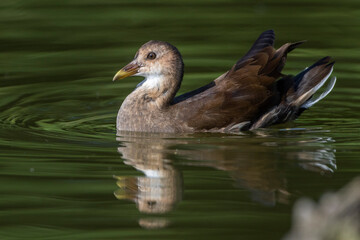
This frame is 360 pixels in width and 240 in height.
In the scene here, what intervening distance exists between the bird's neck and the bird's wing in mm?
119

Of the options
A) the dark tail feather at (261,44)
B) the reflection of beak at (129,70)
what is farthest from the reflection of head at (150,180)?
the dark tail feather at (261,44)

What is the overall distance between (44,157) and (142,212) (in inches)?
74.9

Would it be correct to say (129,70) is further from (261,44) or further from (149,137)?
(261,44)

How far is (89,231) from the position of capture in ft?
19.8

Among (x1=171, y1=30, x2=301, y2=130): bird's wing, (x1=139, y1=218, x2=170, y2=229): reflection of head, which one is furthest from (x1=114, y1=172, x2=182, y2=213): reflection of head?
(x1=171, y1=30, x2=301, y2=130): bird's wing

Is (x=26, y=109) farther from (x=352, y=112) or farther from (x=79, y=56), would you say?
(x=352, y=112)

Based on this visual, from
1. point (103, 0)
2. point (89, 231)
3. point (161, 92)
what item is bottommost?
point (89, 231)

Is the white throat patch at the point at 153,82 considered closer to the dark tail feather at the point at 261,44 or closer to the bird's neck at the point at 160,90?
the bird's neck at the point at 160,90

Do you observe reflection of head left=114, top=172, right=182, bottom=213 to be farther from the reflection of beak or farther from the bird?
the reflection of beak

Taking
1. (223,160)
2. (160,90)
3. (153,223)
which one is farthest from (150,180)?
(160,90)

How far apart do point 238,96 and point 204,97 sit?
14.6 inches

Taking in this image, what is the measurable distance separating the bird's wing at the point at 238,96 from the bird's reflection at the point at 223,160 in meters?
0.24

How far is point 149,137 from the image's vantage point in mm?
9016

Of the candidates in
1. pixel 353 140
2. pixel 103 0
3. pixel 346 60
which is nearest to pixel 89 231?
pixel 353 140
